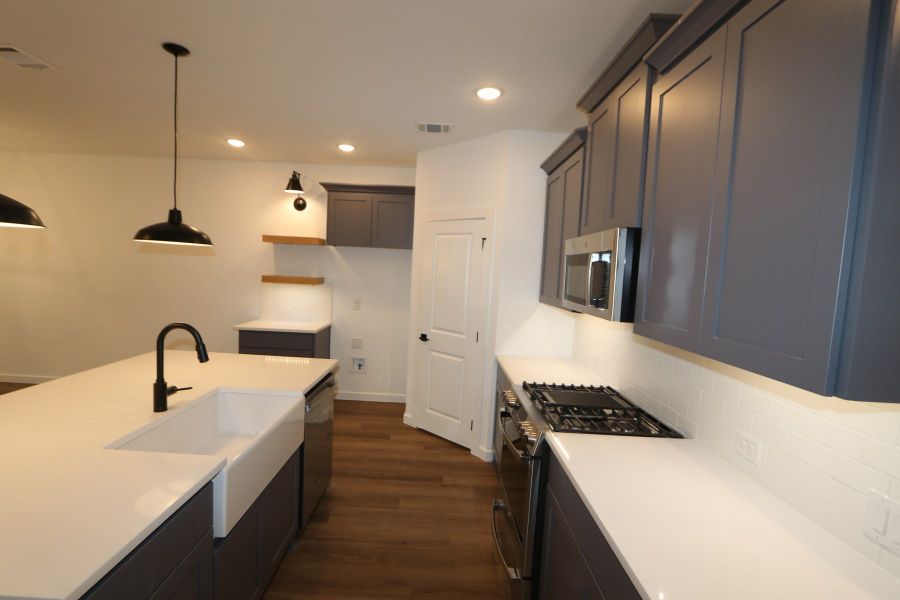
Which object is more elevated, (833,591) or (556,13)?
(556,13)

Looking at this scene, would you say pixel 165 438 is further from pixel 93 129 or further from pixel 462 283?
pixel 93 129

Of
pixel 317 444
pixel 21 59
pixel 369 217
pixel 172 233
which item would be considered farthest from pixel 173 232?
pixel 369 217

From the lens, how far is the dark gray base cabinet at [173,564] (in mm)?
946

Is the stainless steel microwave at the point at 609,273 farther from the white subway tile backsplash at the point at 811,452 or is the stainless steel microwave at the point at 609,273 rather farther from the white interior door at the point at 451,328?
the white interior door at the point at 451,328

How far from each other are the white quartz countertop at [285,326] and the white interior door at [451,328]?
1220mm

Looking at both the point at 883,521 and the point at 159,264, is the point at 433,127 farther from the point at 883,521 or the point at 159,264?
the point at 159,264

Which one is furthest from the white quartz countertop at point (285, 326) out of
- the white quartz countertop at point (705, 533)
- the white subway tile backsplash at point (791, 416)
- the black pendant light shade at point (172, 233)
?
the white subway tile backsplash at point (791, 416)

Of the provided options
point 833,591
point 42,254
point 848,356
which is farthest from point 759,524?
point 42,254

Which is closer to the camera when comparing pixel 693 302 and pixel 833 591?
pixel 833 591

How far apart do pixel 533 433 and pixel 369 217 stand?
10.9ft

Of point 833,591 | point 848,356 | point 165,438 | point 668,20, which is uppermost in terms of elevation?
point 668,20

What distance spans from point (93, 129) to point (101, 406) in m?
3.38

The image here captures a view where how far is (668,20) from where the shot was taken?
1558mm

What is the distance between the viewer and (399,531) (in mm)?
2520
